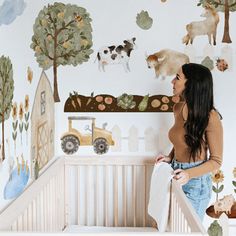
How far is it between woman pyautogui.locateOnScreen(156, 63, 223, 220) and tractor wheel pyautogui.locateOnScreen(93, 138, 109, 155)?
55 cm

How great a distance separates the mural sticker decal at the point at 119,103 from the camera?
10.9 ft

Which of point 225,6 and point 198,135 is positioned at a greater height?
point 225,6

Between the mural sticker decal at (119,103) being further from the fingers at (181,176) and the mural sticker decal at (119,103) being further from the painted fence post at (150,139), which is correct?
the fingers at (181,176)

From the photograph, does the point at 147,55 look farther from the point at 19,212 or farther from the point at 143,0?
the point at 19,212

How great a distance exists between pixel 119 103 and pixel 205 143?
0.63 meters

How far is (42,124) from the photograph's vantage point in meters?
2.95

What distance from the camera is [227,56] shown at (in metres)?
3.28

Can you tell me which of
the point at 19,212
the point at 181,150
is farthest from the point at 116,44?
the point at 19,212

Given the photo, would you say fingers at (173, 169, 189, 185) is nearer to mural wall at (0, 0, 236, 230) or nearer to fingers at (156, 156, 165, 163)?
fingers at (156, 156, 165, 163)

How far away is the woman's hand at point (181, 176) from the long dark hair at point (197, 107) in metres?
0.15

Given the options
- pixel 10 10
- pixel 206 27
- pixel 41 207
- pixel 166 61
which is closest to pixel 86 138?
pixel 166 61

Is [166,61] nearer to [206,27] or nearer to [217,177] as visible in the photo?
[206,27]

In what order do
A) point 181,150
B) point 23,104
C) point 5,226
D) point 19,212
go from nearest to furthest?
point 5,226, point 19,212, point 23,104, point 181,150

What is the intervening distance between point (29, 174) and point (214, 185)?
1208 millimetres
